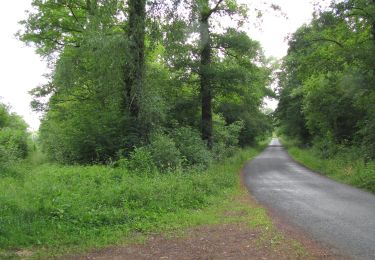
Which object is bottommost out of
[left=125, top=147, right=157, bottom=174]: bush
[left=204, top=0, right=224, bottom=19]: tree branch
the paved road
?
the paved road

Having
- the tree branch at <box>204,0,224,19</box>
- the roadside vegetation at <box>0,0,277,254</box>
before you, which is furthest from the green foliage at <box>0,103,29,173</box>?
the tree branch at <box>204,0,224,19</box>

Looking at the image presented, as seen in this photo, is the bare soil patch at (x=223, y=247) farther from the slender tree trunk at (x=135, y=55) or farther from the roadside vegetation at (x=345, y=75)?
the roadside vegetation at (x=345, y=75)

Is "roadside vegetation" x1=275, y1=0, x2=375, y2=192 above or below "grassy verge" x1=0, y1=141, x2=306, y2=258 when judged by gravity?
above

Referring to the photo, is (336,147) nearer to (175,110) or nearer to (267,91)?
(175,110)

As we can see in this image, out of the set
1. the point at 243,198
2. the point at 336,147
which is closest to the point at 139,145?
the point at 243,198

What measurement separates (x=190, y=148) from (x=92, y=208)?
9.75m

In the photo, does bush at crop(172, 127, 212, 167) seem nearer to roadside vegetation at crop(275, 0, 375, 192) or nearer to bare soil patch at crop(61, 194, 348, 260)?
roadside vegetation at crop(275, 0, 375, 192)

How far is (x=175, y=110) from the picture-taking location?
80.7 feet

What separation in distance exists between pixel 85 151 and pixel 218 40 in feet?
37.9

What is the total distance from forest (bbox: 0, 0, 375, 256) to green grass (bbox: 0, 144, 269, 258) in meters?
0.04

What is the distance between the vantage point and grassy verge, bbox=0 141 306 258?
733cm

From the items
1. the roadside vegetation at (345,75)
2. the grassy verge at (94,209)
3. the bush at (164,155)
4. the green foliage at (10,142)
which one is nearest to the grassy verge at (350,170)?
Answer: the roadside vegetation at (345,75)

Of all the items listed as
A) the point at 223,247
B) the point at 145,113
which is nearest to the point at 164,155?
the point at 145,113

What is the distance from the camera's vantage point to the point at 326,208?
38.0 ft
